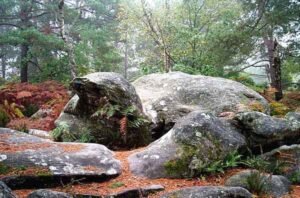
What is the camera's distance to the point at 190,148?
5.36 meters

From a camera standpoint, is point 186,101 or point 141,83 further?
point 141,83

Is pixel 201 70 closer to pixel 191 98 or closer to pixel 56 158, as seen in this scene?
pixel 191 98

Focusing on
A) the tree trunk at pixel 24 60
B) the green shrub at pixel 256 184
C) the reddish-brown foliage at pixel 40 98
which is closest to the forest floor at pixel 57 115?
the reddish-brown foliage at pixel 40 98

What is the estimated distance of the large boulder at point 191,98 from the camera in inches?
307

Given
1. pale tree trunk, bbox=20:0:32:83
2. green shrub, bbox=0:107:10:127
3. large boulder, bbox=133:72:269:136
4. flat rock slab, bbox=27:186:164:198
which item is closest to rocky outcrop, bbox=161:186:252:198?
flat rock slab, bbox=27:186:164:198

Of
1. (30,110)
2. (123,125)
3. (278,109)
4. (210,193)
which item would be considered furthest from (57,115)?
(210,193)

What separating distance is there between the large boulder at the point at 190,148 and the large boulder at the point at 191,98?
193 centimetres

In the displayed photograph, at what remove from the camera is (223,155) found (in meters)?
5.44

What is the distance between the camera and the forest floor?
14.9ft

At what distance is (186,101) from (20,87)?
21.6ft

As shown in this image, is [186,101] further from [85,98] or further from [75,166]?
[75,166]

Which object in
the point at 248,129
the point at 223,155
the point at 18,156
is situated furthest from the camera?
the point at 248,129

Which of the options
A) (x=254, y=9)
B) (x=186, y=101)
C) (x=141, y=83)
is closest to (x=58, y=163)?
(x=186, y=101)

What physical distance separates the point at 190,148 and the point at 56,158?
2143mm
